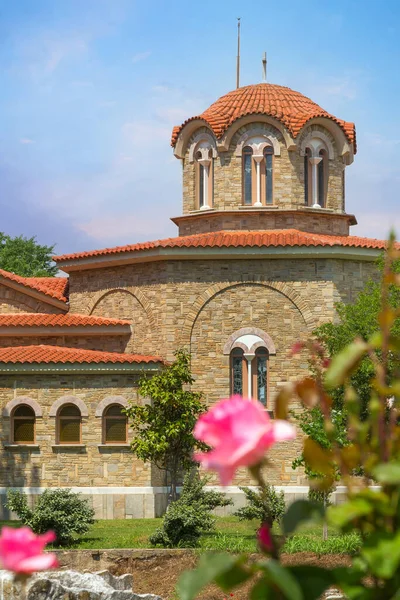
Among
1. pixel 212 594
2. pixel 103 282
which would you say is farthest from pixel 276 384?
pixel 212 594

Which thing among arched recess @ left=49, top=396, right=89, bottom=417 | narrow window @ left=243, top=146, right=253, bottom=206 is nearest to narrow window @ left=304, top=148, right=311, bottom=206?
narrow window @ left=243, top=146, right=253, bottom=206

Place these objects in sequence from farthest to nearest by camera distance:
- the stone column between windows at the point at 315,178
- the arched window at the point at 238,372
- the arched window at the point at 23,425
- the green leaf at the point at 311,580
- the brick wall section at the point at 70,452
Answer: the stone column between windows at the point at 315,178 → the arched window at the point at 238,372 → the arched window at the point at 23,425 → the brick wall section at the point at 70,452 → the green leaf at the point at 311,580

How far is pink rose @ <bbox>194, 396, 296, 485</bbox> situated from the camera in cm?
267

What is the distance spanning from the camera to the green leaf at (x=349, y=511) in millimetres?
2988

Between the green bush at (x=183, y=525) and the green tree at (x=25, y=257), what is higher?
the green tree at (x=25, y=257)

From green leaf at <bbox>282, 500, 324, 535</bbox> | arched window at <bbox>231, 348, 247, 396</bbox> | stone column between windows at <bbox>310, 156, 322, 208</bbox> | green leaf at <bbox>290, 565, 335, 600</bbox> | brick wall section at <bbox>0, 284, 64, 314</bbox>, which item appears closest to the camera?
green leaf at <bbox>290, 565, 335, 600</bbox>

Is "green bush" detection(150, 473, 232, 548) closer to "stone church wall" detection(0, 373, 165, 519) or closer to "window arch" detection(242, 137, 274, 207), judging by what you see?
"stone church wall" detection(0, 373, 165, 519)

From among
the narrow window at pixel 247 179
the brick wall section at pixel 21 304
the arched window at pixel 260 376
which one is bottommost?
the arched window at pixel 260 376

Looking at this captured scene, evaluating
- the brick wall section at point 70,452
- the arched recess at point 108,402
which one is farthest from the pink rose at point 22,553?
the arched recess at point 108,402

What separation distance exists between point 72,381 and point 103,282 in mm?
4347

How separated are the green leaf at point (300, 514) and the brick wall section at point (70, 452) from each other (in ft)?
75.7

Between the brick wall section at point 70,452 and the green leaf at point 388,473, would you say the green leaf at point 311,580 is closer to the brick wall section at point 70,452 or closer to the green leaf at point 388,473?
the green leaf at point 388,473

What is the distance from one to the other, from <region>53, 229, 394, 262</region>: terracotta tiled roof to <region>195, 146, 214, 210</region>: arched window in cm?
107

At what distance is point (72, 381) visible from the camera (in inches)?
1037
